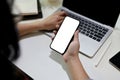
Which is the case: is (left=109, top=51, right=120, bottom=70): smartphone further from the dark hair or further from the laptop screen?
the dark hair

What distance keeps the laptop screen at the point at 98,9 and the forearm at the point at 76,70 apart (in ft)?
0.77

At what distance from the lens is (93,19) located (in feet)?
3.33

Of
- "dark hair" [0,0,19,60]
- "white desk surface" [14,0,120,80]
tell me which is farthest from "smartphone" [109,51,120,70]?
"dark hair" [0,0,19,60]

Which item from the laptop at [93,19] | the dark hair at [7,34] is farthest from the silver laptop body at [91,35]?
the dark hair at [7,34]

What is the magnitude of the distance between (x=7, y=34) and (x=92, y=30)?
0.56 meters

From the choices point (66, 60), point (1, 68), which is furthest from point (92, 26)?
point (1, 68)

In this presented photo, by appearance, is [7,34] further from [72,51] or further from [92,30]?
[92,30]

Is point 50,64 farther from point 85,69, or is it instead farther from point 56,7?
point 56,7

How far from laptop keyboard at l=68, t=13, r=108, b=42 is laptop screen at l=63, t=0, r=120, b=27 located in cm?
3

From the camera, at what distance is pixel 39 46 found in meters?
0.94

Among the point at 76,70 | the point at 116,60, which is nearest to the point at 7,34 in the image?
the point at 76,70

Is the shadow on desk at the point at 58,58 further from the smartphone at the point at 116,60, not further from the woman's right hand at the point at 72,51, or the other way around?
the smartphone at the point at 116,60

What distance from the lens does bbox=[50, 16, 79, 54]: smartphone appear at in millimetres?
883

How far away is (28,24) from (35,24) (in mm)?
31
